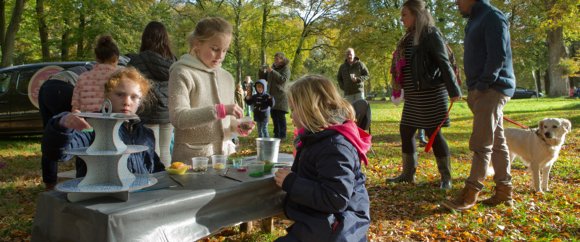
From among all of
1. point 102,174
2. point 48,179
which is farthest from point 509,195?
point 48,179

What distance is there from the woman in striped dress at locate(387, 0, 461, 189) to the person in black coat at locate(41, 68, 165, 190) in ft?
9.91

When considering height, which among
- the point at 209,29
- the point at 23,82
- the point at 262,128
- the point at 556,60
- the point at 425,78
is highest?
the point at 556,60

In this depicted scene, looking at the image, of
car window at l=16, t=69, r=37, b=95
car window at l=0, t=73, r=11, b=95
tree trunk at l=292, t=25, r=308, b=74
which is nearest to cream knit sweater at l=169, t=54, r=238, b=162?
car window at l=16, t=69, r=37, b=95

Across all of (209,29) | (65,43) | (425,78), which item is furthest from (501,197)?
(65,43)

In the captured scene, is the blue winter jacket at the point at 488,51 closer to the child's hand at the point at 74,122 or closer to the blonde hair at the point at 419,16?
the blonde hair at the point at 419,16

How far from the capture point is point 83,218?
171 centimetres

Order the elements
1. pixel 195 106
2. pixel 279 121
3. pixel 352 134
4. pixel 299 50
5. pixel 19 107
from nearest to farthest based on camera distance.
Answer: pixel 352 134 < pixel 195 106 < pixel 19 107 < pixel 279 121 < pixel 299 50

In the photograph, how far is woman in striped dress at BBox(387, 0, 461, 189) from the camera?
4.42 meters

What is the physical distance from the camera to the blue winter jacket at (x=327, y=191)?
6.63 ft

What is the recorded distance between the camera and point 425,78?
14.7ft

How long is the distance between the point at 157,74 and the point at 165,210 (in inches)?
102

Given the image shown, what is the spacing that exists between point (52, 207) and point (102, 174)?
0.31 meters

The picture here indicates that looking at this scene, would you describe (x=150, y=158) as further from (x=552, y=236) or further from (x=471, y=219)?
(x=552, y=236)

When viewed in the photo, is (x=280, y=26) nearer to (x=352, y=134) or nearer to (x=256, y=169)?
(x=256, y=169)
